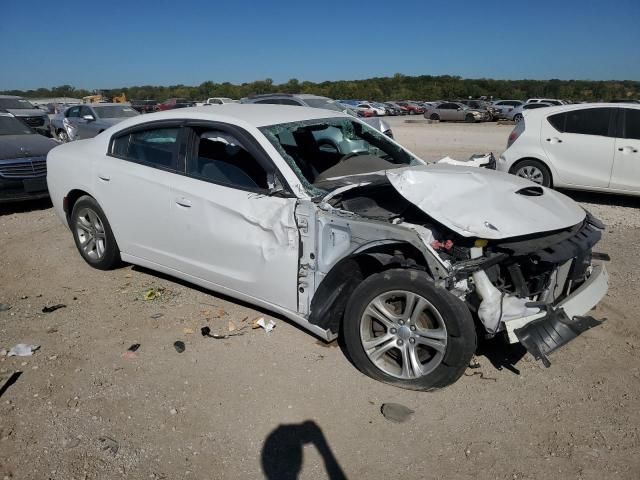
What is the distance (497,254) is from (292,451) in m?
1.64

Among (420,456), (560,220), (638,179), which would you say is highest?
(560,220)

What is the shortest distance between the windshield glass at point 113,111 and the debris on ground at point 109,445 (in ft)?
44.2

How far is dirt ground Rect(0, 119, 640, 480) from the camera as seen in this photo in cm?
259

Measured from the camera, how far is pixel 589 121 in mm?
7910

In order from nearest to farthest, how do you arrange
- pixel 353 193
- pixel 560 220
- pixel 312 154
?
pixel 560 220
pixel 353 193
pixel 312 154

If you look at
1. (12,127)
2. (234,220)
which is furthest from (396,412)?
(12,127)

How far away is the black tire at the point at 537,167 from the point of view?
8180mm

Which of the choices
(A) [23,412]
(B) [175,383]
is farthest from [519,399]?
(A) [23,412]

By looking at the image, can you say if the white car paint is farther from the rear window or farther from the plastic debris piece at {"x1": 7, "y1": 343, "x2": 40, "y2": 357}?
the rear window

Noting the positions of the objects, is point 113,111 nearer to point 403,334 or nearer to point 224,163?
point 224,163

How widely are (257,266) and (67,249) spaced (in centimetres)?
342

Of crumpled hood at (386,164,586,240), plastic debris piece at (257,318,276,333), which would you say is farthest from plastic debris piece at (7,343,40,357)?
crumpled hood at (386,164,586,240)

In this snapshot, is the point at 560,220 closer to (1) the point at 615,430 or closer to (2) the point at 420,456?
(1) the point at 615,430

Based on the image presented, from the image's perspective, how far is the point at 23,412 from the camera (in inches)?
118
